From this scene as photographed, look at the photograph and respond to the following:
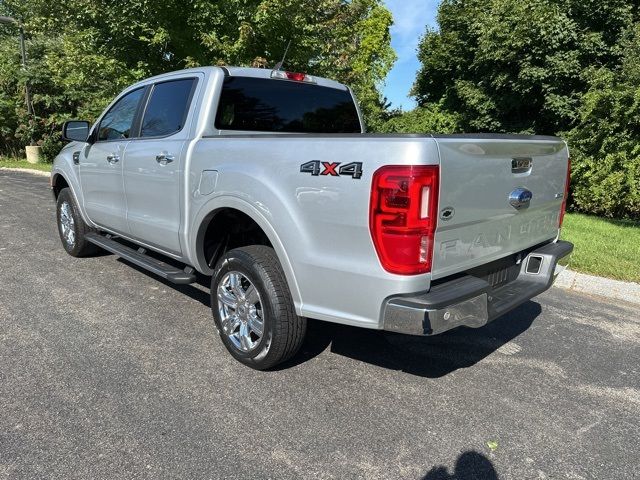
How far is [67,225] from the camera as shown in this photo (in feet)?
19.8

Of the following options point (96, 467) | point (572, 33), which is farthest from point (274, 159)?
point (572, 33)

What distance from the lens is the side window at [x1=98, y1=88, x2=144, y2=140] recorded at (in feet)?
15.0

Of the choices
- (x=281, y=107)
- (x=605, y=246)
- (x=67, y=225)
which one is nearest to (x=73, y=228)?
(x=67, y=225)

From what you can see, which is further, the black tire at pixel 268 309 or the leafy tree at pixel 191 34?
the leafy tree at pixel 191 34

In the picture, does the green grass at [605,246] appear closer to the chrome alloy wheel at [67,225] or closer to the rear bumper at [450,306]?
the rear bumper at [450,306]

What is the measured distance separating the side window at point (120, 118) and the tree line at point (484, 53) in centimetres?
491

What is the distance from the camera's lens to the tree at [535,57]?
11.4 m

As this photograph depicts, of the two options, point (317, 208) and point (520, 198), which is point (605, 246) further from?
point (317, 208)

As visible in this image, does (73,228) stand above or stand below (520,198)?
below

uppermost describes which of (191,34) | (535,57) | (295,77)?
(191,34)

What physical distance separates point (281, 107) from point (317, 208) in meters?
1.65

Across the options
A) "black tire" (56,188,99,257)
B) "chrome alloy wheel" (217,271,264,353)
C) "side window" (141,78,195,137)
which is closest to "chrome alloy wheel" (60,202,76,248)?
"black tire" (56,188,99,257)

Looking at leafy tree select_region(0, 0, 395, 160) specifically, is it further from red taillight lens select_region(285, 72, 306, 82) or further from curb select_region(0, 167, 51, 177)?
red taillight lens select_region(285, 72, 306, 82)

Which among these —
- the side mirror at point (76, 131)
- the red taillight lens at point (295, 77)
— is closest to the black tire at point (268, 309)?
the red taillight lens at point (295, 77)
